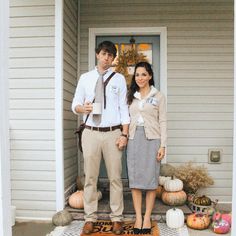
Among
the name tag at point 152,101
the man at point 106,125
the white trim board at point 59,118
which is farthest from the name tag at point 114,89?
the white trim board at point 59,118

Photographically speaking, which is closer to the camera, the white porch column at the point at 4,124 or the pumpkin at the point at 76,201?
the white porch column at the point at 4,124

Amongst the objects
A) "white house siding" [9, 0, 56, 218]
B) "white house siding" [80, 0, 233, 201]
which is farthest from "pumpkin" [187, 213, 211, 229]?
"white house siding" [9, 0, 56, 218]

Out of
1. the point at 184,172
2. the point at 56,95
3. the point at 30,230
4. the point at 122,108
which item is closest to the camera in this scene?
the point at 122,108

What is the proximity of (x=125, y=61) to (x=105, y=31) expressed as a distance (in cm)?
48

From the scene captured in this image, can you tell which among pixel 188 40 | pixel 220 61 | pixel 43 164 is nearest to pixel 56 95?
pixel 43 164

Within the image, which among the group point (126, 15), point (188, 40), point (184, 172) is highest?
point (126, 15)

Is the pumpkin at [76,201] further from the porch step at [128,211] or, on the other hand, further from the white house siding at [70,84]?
the white house siding at [70,84]

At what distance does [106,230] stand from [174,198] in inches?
35.1

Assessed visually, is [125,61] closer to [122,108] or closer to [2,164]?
[122,108]

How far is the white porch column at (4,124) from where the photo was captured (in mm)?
1294

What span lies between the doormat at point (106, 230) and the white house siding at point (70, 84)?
534 millimetres

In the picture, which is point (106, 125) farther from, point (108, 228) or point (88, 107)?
point (108, 228)

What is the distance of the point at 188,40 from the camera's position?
4.03 m

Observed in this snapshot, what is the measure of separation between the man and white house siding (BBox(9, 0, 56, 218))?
67 centimetres
